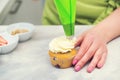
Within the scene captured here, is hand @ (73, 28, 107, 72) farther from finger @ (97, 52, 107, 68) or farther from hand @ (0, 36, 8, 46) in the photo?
hand @ (0, 36, 8, 46)

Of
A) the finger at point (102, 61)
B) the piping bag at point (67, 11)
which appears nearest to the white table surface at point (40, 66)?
the finger at point (102, 61)

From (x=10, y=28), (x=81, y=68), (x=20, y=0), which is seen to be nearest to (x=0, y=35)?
(x=10, y=28)

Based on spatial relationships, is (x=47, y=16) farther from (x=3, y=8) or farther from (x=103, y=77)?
(x=103, y=77)

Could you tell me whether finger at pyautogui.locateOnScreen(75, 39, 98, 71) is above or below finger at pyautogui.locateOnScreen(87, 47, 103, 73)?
above

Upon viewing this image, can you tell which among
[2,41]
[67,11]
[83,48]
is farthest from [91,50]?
[2,41]

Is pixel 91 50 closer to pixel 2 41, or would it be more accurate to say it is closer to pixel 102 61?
pixel 102 61

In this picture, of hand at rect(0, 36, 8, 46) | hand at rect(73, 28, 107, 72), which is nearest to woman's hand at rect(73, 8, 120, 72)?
hand at rect(73, 28, 107, 72)

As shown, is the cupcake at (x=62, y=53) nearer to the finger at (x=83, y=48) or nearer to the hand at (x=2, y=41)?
the finger at (x=83, y=48)
